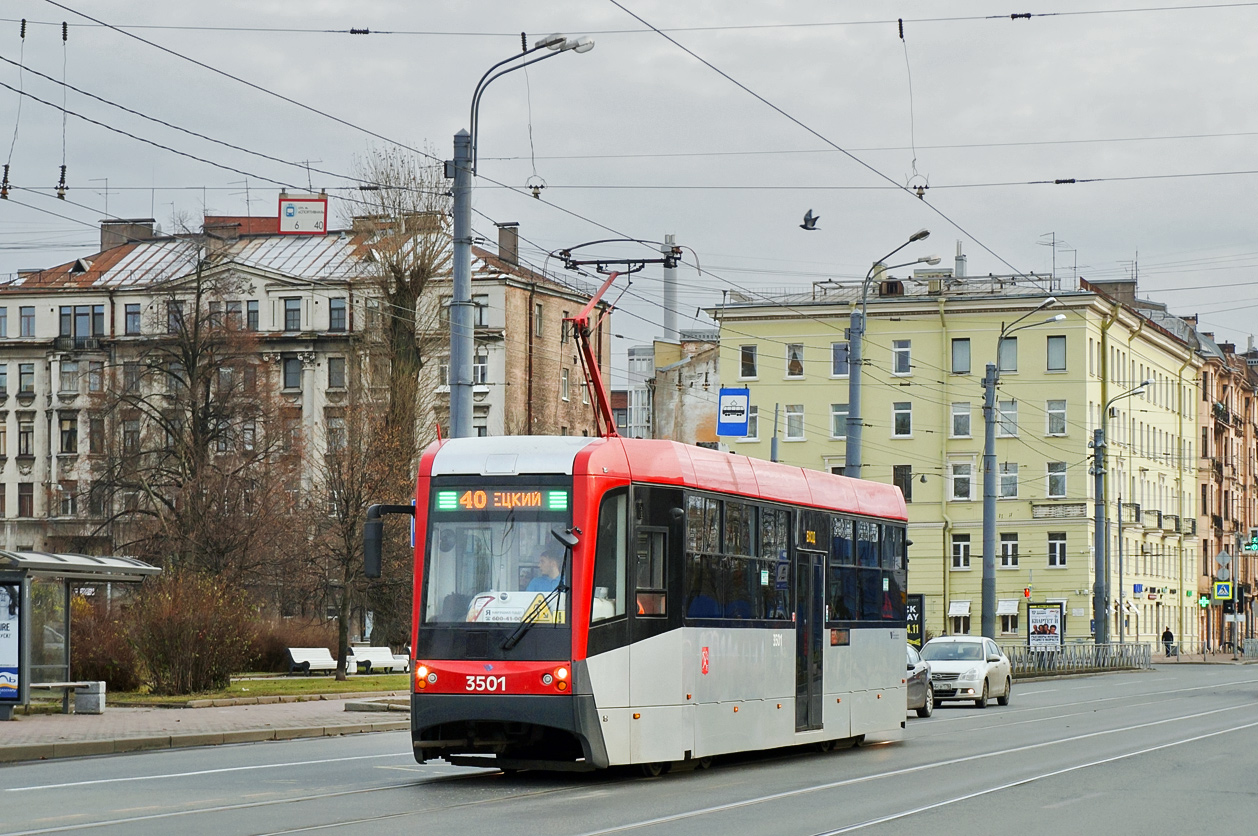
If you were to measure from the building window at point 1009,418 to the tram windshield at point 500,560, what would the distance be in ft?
214

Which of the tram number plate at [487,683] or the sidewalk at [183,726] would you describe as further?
the sidewalk at [183,726]

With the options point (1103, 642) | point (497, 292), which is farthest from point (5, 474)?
point (1103, 642)

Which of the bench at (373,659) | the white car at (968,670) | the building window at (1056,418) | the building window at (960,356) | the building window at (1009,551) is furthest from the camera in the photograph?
the building window at (960,356)

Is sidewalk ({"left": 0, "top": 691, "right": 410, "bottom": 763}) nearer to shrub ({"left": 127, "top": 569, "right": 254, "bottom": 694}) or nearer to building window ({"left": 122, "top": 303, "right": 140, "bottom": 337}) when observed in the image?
shrub ({"left": 127, "top": 569, "right": 254, "bottom": 694})

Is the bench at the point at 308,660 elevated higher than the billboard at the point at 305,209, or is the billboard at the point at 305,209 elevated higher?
the billboard at the point at 305,209

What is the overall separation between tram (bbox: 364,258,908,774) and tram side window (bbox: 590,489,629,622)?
2 centimetres

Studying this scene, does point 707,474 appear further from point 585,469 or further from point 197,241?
point 197,241

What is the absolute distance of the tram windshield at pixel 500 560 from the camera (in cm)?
1538

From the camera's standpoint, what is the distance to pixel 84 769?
60.0ft

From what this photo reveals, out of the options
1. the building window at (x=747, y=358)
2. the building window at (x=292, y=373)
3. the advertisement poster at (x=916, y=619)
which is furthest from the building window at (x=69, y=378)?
the advertisement poster at (x=916, y=619)

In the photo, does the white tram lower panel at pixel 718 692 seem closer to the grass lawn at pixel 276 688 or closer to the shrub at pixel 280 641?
the grass lawn at pixel 276 688

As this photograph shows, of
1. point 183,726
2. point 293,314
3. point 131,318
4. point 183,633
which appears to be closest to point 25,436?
point 131,318

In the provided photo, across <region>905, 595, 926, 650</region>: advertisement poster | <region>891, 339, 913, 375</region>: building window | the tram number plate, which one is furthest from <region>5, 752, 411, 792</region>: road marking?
<region>891, 339, 913, 375</region>: building window

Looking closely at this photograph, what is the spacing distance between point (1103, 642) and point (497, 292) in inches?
1291
